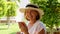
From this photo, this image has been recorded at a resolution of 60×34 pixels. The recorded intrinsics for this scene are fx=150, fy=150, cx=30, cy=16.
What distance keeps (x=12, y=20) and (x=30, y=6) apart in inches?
49.0

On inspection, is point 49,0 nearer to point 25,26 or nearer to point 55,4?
point 55,4

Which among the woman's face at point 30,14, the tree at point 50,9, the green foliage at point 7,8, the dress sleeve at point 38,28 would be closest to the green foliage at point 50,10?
the tree at point 50,9

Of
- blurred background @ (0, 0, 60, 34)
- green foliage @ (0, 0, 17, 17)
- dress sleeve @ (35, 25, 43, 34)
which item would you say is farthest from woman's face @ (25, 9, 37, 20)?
green foliage @ (0, 0, 17, 17)

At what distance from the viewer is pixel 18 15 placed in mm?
2488

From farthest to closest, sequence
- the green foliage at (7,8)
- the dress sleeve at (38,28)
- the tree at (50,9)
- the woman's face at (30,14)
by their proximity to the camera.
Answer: the green foliage at (7,8) → the tree at (50,9) → the woman's face at (30,14) → the dress sleeve at (38,28)

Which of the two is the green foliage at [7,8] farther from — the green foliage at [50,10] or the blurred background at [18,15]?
the green foliage at [50,10]

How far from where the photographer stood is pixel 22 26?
1325 mm

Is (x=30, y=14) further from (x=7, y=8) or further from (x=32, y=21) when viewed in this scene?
(x=7, y=8)

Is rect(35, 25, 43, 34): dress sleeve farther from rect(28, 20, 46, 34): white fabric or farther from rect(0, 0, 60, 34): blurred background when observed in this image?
rect(0, 0, 60, 34): blurred background

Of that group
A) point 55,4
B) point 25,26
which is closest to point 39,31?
point 25,26

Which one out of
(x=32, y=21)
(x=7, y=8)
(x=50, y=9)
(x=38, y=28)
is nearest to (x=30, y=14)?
(x=32, y=21)

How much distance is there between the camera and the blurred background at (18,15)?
8.02 ft

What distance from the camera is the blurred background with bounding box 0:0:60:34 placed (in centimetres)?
245

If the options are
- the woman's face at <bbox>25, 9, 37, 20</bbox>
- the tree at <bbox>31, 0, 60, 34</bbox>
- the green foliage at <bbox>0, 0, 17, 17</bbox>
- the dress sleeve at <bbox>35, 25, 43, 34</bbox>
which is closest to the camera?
the dress sleeve at <bbox>35, 25, 43, 34</bbox>
